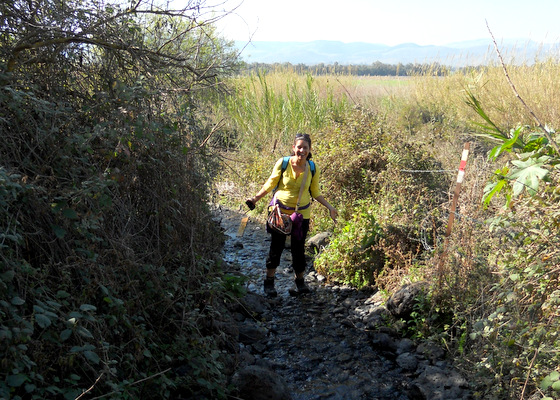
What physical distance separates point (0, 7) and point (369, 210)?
188 inches

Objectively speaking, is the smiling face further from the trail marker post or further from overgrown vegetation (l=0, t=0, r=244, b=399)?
the trail marker post

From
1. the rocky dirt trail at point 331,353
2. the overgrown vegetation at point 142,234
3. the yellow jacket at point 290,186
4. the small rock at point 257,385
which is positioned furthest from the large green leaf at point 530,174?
the yellow jacket at point 290,186

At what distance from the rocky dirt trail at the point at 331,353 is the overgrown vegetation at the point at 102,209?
19.0 inches

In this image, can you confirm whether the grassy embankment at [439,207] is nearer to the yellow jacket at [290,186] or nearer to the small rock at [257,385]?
the yellow jacket at [290,186]

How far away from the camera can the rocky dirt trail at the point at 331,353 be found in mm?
3984

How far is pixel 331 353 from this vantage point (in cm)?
480

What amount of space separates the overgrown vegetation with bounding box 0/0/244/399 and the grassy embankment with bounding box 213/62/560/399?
4.03 ft

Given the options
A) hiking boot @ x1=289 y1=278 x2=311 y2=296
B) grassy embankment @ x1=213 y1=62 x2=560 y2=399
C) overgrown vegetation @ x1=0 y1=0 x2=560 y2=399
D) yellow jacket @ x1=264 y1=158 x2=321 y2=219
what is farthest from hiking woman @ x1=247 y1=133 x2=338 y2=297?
overgrown vegetation @ x1=0 y1=0 x2=560 y2=399

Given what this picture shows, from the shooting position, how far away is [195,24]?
12.8 feet

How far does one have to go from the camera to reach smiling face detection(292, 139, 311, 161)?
17.9 feet

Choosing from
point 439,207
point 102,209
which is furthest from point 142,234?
point 439,207

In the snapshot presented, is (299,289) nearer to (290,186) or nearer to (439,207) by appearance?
(290,186)

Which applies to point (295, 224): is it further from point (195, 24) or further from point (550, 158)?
point (550, 158)

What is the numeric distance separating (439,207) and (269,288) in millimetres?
2336
